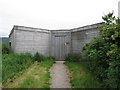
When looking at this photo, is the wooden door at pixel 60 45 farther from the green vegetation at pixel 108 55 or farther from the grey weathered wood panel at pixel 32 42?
the green vegetation at pixel 108 55

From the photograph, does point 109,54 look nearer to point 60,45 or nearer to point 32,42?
point 60,45

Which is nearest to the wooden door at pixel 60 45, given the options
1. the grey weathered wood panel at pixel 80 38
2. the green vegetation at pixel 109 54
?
the grey weathered wood panel at pixel 80 38

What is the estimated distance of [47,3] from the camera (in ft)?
21.8

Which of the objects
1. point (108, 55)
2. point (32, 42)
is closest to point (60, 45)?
point (32, 42)

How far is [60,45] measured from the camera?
802cm

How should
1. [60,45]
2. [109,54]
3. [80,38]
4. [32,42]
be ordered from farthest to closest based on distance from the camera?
[60,45], [32,42], [80,38], [109,54]

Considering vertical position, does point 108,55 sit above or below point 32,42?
below

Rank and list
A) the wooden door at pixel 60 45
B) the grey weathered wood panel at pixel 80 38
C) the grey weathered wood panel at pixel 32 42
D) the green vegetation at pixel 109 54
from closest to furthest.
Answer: the green vegetation at pixel 109 54
the grey weathered wood panel at pixel 80 38
the grey weathered wood panel at pixel 32 42
the wooden door at pixel 60 45

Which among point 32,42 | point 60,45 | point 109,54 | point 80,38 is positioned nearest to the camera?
point 109,54

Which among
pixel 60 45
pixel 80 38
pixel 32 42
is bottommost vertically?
pixel 60 45

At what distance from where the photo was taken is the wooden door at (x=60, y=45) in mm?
7855

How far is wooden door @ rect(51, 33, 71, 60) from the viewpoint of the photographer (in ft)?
25.8

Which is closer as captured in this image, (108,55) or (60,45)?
(108,55)

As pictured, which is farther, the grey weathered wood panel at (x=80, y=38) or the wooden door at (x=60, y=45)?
the wooden door at (x=60, y=45)
